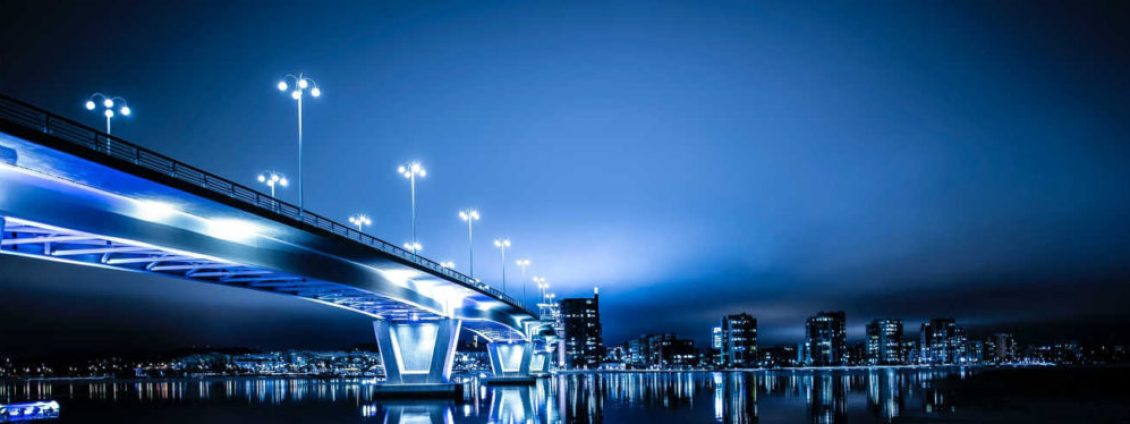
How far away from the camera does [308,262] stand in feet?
Result: 117

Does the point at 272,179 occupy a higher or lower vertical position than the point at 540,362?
higher

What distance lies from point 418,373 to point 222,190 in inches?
1178

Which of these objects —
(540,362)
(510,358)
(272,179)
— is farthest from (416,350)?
(540,362)

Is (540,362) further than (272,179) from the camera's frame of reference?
Yes

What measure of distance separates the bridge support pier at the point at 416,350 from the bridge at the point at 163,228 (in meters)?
5.05

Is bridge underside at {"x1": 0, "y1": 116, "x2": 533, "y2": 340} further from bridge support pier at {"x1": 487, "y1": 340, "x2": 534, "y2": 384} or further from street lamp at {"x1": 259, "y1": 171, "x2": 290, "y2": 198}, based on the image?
bridge support pier at {"x1": 487, "y1": 340, "x2": 534, "y2": 384}

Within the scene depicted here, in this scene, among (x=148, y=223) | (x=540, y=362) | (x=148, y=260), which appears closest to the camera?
(x=148, y=223)

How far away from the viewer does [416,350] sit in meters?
56.2

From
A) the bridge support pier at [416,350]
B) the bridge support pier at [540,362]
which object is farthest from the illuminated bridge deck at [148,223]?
the bridge support pier at [540,362]

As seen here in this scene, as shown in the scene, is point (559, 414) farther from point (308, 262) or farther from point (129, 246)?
point (129, 246)

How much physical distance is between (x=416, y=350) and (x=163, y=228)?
1266 inches

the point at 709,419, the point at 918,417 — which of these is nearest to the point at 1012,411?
the point at 918,417

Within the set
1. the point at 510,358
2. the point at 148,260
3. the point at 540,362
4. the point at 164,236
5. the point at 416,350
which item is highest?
the point at 164,236

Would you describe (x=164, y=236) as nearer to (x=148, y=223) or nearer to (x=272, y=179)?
(x=148, y=223)
